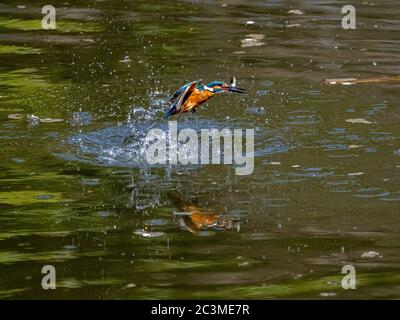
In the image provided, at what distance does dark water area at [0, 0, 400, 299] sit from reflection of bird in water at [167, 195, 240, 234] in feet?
0.05

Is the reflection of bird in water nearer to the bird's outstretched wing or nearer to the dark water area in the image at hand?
the dark water area

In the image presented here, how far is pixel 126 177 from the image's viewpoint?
7.08m

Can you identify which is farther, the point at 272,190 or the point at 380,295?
the point at 272,190

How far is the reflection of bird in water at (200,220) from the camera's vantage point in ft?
20.4

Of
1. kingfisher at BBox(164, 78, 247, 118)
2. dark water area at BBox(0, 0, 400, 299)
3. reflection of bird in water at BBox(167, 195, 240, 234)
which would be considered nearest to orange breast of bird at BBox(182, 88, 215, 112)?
kingfisher at BBox(164, 78, 247, 118)

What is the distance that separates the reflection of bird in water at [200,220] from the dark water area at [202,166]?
14 mm

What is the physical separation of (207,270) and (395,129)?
263cm

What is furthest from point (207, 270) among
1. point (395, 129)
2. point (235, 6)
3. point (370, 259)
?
point (235, 6)

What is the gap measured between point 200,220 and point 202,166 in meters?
0.95

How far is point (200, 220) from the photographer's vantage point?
6348mm

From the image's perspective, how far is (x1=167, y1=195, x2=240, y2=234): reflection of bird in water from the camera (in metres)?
6.21

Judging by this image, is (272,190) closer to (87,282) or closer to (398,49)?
(87,282)

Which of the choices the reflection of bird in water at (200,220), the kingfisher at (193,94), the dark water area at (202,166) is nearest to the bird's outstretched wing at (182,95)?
the kingfisher at (193,94)

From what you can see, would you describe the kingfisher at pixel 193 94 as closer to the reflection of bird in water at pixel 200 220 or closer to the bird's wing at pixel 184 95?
the bird's wing at pixel 184 95
